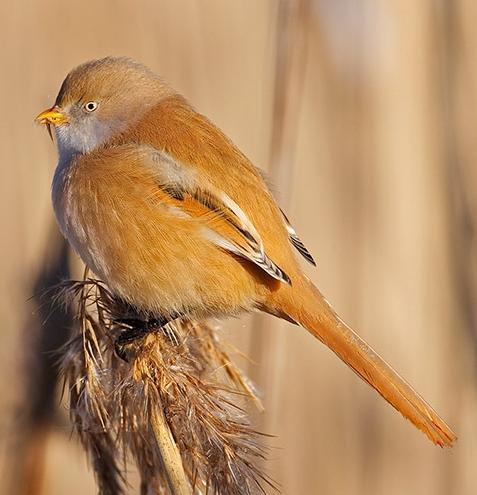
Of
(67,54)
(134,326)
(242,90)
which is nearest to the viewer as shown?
(134,326)

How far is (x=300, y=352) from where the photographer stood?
3.06 m

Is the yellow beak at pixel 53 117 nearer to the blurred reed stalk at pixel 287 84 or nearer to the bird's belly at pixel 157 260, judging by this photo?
the bird's belly at pixel 157 260

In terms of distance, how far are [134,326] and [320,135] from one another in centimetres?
119

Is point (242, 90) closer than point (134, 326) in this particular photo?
No

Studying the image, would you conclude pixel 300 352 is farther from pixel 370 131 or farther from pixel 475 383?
pixel 370 131

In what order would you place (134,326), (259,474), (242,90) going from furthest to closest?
(242,90) < (134,326) < (259,474)

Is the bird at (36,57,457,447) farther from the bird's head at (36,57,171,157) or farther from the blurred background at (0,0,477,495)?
the blurred background at (0,0,477,495)

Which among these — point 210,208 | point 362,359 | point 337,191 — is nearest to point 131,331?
point 210,208

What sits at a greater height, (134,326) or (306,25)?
(306,25)

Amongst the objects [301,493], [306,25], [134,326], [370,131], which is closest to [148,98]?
[306,25]

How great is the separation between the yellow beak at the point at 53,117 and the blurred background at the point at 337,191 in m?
0.39

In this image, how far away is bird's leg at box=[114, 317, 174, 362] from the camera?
1.97 metres

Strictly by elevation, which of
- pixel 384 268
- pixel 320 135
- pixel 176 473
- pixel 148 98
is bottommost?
pixel 176 473

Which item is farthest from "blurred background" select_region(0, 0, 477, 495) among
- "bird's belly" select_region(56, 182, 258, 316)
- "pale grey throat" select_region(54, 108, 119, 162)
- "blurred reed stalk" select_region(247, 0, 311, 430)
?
"bird's belly" select_region(56, 182, 258, 316)
